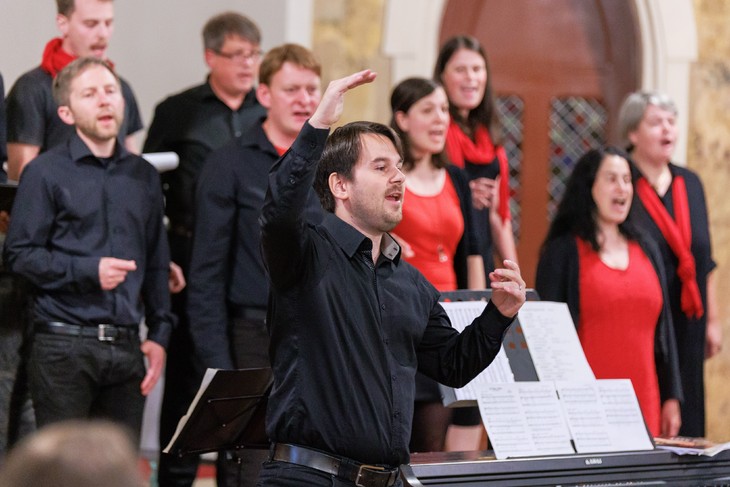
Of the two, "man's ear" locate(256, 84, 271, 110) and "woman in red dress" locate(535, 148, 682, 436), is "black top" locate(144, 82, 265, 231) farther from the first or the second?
"woman in red dress" locate(535, 148, 682, 436)

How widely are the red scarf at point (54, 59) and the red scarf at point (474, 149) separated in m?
1.48

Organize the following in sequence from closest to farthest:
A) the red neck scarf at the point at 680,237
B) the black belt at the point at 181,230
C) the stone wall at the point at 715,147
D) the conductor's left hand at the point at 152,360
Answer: the conductor's left hand at the point at 152,360, the black belt at the point at 181,230, the red neck scarf at the point at 680,237, the stone wall at the point at 715,147

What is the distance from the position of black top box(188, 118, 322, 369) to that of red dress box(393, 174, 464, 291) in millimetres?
509

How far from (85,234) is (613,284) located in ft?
6.39

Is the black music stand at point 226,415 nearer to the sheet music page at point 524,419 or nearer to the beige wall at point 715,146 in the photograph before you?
the sheet music page at point 524,419

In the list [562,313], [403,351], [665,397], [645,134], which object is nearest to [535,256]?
[645,134]

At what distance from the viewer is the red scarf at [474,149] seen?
15.4 feet

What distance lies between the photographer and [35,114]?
4.30 m

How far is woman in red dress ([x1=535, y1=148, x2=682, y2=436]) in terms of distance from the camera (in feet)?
14.8

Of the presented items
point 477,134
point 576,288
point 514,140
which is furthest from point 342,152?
point 514,140

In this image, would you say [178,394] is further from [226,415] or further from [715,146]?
[715,146]

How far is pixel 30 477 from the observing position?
127cm

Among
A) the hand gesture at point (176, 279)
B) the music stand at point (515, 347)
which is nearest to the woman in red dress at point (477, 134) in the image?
the music stand at point (515, 347)

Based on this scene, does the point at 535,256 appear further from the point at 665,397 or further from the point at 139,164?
the point at 139,164
